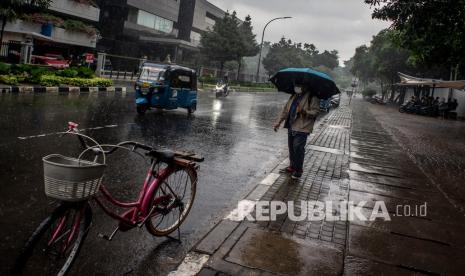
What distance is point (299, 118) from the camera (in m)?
7.25

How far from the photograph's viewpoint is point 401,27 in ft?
42.3

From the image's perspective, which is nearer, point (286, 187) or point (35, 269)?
point (35, 269)

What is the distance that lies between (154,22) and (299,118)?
47.1 m

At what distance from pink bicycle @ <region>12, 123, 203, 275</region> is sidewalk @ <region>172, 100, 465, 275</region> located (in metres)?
0.62

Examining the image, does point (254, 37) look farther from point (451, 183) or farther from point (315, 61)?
point (315, 61)

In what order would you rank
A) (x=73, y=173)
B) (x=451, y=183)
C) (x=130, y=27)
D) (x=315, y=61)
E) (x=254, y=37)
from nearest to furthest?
(x=73, y=173) → (x=451, y=183) → (x=130, y=27) → (x=254, y=37) → (x=315, y=61)

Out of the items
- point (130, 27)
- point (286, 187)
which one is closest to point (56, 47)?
point (130, 27)

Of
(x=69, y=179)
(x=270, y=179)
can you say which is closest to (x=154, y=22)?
(x=270, y=179)

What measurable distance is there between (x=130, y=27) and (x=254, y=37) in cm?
1712

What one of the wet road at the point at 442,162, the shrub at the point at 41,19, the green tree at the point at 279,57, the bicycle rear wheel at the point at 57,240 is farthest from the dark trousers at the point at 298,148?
→ the green tree at the point at 279,57

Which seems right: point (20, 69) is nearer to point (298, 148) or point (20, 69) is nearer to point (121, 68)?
point (298, 148)

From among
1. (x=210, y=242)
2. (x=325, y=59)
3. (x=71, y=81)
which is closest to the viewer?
(x=210, y=242)

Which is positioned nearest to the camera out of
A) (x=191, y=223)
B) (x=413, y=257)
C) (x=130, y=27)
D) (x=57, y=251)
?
(x=57, y=251)

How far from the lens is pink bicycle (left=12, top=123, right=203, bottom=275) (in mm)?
2766
